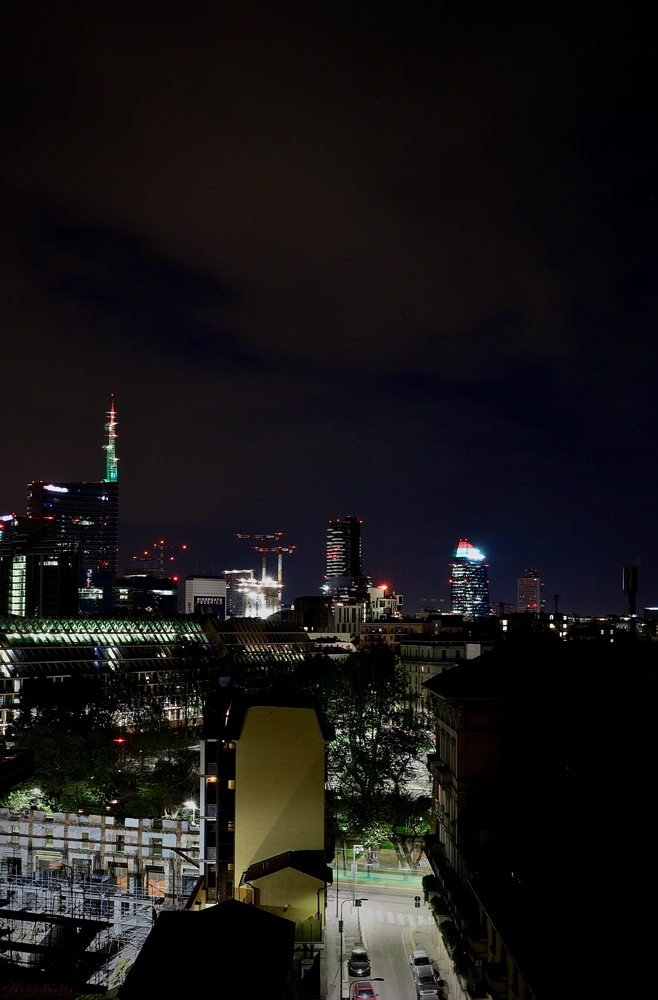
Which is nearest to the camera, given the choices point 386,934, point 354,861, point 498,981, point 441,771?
point 498,981

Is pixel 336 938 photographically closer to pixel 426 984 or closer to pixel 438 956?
pixel 438 956

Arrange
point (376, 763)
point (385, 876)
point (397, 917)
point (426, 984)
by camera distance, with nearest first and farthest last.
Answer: point (426, 984) < point (397, 917) < point (385, 876) < point (376, 763)

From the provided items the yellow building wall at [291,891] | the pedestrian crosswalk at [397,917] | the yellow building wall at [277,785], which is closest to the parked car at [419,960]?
the yellow building wall at [291,891]

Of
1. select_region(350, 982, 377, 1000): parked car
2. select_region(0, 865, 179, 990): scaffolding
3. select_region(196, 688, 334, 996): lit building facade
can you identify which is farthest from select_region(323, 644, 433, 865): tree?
select_region(350, 982, 377, 1000): parked car

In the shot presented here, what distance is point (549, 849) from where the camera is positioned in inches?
783

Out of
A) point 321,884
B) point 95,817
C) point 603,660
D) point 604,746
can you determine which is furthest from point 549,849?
point 95,817

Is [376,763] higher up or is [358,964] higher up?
[376,763]

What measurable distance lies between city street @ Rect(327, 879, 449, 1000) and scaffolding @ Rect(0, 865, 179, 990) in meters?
7.06

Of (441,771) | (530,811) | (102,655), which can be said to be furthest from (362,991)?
(102,655)

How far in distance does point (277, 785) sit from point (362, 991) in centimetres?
790

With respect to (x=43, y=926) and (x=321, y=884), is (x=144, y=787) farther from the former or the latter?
(x=321, y=884)

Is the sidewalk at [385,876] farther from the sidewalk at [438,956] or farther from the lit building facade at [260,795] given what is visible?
the lit building facade at [260,795]

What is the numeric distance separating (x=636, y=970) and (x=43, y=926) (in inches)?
970

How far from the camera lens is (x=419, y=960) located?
2731 centimetres
